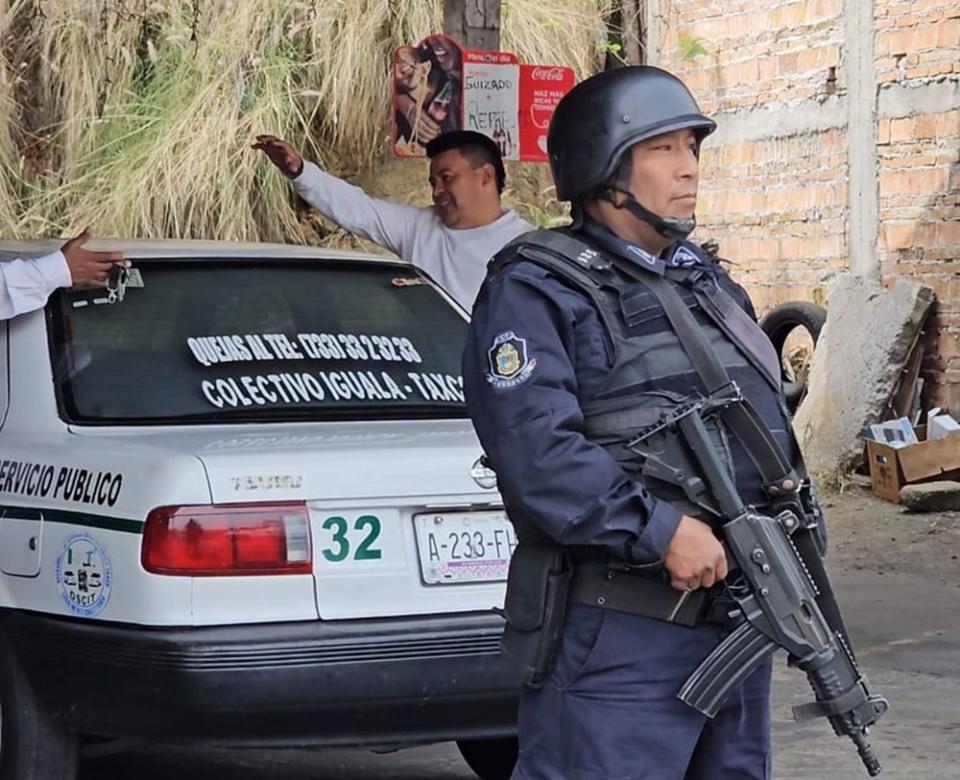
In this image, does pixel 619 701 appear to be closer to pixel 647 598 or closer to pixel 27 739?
pixel 647 598

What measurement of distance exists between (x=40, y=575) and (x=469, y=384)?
5.33 ft

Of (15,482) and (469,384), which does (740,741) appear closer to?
(469,384)

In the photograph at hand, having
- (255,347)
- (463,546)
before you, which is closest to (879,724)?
(463,546)

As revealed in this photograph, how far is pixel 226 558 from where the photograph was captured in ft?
14.5

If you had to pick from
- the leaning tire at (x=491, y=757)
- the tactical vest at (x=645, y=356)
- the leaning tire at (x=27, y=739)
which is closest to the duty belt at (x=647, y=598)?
the tactical vest at (x=645, y=356)

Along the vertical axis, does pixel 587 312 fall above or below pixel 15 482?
above

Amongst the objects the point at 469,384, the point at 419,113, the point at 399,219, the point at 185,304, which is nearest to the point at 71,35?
the point at 419,113

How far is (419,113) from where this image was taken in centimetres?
788

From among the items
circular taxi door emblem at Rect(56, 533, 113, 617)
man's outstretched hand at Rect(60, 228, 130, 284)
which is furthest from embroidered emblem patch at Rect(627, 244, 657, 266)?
man's outstretched hand at Rect(60, 228, 130, 284)

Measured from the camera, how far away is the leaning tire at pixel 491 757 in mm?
5465

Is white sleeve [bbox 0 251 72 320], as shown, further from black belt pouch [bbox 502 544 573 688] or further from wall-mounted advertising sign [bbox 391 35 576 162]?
wall-mounted advertising sign [bbox 391 35 576 162]

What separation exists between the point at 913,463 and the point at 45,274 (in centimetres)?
576

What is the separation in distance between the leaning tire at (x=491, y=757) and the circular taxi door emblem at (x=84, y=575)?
1373mm

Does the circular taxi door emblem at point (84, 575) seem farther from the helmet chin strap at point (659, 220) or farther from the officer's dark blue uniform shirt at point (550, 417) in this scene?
the helmet chin strap at point (659, 220)
